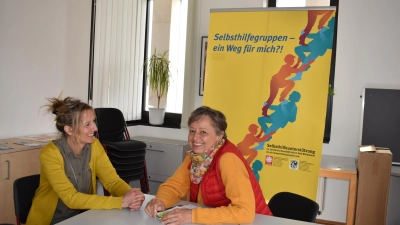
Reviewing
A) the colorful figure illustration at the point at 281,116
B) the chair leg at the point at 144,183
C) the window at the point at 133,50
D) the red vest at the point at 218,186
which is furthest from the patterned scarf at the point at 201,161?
the window at the point at 133,50

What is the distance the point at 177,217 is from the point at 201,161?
382 millimetres

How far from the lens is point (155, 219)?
185 centimetres

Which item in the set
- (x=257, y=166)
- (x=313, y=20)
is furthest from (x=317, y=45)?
(x=257, y=166)

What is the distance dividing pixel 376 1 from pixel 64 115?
3463 millimetres

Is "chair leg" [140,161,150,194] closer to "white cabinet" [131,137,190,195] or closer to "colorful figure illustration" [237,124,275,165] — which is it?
"white cabinet" [131,137,190,195]

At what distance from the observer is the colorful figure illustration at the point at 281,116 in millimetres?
3295

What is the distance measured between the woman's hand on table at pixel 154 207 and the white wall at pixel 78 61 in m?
2.06

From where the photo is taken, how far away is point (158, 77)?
16.2 feet

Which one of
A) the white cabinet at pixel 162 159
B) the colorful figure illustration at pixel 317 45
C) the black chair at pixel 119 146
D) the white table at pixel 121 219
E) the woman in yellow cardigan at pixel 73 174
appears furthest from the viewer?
the white cabinet at pixel 162 159

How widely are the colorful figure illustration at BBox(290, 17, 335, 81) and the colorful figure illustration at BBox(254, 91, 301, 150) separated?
0.18 meters

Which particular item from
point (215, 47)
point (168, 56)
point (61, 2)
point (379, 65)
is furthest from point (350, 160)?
point (61, 2)

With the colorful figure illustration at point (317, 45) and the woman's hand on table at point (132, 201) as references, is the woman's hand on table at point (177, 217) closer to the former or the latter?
the woman's hand on table at point (132, 201)

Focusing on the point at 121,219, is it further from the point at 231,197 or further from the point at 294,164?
the point at 294,164

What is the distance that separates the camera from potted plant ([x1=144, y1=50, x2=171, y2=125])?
4.92 m
